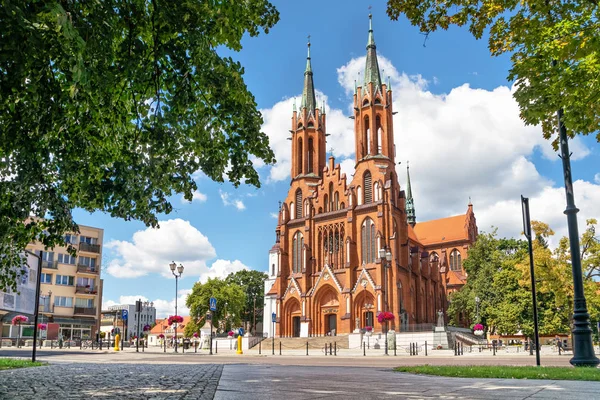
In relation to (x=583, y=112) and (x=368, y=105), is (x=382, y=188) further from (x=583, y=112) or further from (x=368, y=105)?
(x=583, y=112)

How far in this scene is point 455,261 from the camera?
88062mm

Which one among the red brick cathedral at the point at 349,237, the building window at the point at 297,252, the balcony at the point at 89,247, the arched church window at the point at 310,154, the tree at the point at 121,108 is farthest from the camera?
the arched church window at the point at 310,154

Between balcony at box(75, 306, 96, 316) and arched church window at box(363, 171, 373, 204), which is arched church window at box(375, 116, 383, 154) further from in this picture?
balcony at box(75, 306, 96, 316)

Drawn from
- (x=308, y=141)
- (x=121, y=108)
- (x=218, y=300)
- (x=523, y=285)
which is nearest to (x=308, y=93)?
(x=308, y=141)

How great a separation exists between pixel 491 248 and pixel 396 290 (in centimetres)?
1656

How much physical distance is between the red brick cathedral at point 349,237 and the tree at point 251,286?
17414 millimetres

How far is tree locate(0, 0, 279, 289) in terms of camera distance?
5188 mm

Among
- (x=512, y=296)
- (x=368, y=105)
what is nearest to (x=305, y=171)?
(x=368, y=105)

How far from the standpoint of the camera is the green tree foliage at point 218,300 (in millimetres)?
71438

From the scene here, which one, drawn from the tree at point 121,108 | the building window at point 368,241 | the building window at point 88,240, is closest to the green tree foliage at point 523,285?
the building window at point 368,241

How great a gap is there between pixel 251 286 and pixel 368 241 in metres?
37.2

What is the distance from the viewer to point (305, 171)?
6950 centimetres

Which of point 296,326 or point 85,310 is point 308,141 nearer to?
point 296,326

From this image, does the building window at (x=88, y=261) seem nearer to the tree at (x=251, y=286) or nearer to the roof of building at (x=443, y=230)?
the tree at (x=251, y=286)
